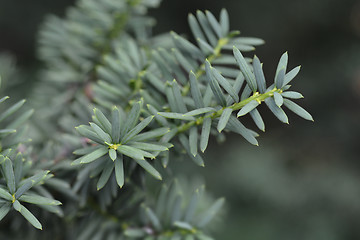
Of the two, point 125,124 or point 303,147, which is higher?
point 125,124

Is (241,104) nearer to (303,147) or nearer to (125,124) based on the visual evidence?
(125,124)

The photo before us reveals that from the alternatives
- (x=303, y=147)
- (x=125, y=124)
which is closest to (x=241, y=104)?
(x=125, y=124)

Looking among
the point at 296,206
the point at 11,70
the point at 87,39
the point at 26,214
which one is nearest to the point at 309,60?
the point at 296,206

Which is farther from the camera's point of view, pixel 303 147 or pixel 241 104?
pixel 303 147

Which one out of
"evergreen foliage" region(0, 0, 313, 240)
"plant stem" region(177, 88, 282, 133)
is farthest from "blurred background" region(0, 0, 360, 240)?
"plant stem" region(177, 88, 282, 133)

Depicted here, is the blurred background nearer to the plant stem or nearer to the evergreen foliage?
the evergreen foliage

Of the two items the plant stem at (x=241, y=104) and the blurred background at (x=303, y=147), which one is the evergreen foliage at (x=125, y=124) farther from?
the blurred background at (x=303, y=147)
